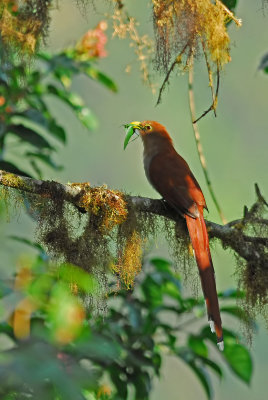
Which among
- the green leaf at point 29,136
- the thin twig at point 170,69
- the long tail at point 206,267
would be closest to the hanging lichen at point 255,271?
the long tail at point 206,267

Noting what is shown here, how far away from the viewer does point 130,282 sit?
2768mm

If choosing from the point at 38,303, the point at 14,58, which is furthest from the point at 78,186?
the point at 38,303

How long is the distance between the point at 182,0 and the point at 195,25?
122mm

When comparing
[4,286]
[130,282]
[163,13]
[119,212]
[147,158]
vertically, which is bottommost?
[4,286]

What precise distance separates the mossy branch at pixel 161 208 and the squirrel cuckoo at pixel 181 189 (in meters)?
0.09

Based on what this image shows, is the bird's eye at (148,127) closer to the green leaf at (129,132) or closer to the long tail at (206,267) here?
the green leaf at (129,132)

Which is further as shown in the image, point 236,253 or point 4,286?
point 236,253

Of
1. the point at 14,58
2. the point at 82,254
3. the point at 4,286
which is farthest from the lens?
the point at 14,58

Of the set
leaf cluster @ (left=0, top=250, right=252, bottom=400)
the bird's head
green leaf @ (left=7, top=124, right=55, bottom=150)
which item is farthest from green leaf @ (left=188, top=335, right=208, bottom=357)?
green leaf @ (left=7, top=124, right=55, bottom=150)

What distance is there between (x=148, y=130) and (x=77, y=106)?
22.4 inches

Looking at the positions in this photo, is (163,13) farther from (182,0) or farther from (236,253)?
(236,253)

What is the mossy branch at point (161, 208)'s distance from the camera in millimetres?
2664

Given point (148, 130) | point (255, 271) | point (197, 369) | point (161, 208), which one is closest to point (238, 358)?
point (197, 369)

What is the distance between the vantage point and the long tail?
2.71 m
